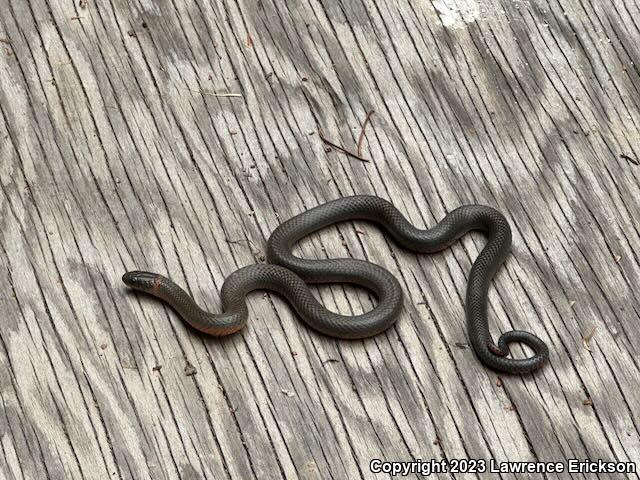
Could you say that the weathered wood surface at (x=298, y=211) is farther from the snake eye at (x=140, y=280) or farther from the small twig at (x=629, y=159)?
the snake eye at (x=140, y=280)

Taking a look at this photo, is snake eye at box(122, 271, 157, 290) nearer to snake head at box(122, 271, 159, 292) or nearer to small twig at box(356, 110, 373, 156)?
snake head at box(122, 271, 159, 292)

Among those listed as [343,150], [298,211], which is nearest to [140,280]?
[298,211]

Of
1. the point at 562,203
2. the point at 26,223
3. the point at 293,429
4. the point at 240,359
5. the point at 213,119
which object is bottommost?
the point at 293,429

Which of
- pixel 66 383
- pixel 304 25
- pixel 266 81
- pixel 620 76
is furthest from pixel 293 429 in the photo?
pixel 620 76

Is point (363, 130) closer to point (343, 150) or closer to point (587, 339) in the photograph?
point (343, 150)

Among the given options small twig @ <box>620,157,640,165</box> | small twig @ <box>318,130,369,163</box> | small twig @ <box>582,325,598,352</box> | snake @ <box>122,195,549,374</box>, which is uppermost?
small twig @ <box>318,130,369,163</box>

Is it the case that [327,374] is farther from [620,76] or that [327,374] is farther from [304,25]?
[620,76]

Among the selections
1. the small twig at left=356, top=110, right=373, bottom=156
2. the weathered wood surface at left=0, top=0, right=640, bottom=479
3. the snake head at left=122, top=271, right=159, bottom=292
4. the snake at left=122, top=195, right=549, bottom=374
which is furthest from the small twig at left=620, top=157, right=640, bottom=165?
the snake head at left=122, top=271, right=159, bottom=292
